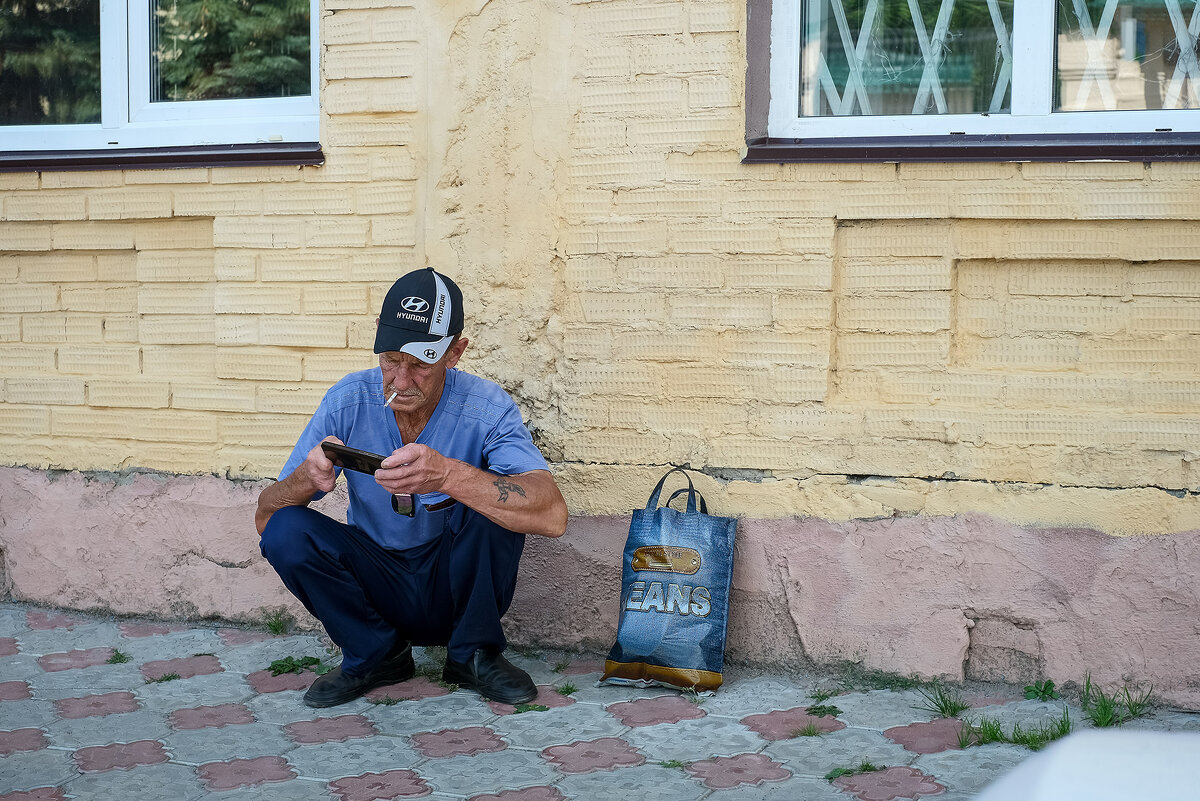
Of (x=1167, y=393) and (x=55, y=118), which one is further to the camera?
(x=55, y=118)

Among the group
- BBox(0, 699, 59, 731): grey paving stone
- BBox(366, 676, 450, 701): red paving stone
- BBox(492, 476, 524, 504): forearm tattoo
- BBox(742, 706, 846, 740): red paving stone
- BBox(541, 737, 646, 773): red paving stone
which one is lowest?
BBox(0, 699, 59, 731): grey paving stone

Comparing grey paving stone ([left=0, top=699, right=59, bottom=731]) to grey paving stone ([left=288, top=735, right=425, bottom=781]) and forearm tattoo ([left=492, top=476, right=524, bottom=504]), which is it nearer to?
grey paving stone ([left=288, top=735, right=425, bottom=781])

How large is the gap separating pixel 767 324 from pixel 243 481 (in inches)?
80.0

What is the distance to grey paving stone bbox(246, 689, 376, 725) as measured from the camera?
11.7 ft

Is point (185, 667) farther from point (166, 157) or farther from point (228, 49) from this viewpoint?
point (228, 49)

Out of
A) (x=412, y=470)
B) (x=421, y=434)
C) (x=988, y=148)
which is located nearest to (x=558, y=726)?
(x=412, y=470)

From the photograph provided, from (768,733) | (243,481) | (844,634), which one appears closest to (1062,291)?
(844,634)

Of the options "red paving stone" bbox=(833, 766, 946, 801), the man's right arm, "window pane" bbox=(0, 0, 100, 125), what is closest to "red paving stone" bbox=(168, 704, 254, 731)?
the man's right arm

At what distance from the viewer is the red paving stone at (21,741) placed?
3312mm

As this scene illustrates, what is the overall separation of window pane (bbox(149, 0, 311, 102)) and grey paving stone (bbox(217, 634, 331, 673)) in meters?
2.04

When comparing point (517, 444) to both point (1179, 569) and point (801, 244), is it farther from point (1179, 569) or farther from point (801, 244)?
point (1179, 569)

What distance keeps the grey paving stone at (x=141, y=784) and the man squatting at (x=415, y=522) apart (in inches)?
23.0

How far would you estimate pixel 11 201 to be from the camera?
4.68 m

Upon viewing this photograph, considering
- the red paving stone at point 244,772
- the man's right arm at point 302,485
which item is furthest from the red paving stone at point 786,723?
the man's right arm at point 302,485
